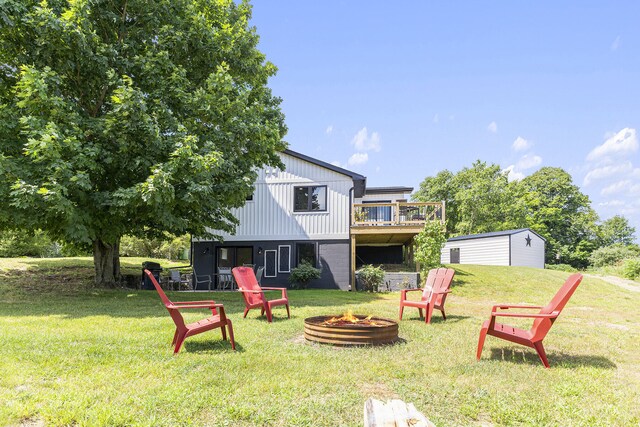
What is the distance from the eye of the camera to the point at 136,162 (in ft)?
34.2

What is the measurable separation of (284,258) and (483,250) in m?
Result: 15.0

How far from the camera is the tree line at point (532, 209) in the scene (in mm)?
36531

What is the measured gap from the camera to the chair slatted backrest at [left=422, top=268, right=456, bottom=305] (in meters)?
8.19

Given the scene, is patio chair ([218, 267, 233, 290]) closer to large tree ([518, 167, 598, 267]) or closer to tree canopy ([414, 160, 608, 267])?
tree canopy ([414, 160, 608, 267])

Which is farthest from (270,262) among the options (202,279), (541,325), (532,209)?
(532,209)

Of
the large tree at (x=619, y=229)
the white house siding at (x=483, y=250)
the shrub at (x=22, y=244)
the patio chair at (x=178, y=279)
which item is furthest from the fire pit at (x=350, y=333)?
the large tree at (x=619, y=229)

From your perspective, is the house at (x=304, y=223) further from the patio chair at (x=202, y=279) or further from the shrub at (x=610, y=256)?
the shrub at (x=610, y=256)

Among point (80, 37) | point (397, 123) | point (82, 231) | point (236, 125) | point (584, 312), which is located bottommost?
point (584, 312)

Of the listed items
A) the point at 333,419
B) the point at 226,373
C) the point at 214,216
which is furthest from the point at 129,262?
the point at 333,419

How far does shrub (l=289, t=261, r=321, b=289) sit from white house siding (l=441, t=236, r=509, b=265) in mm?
12536

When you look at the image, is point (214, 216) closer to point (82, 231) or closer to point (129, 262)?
point (82, 231)

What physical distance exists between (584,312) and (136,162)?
1258 centimetres

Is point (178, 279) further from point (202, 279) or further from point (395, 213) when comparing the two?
point (395, 213)

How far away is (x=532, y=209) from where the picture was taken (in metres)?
44.5
